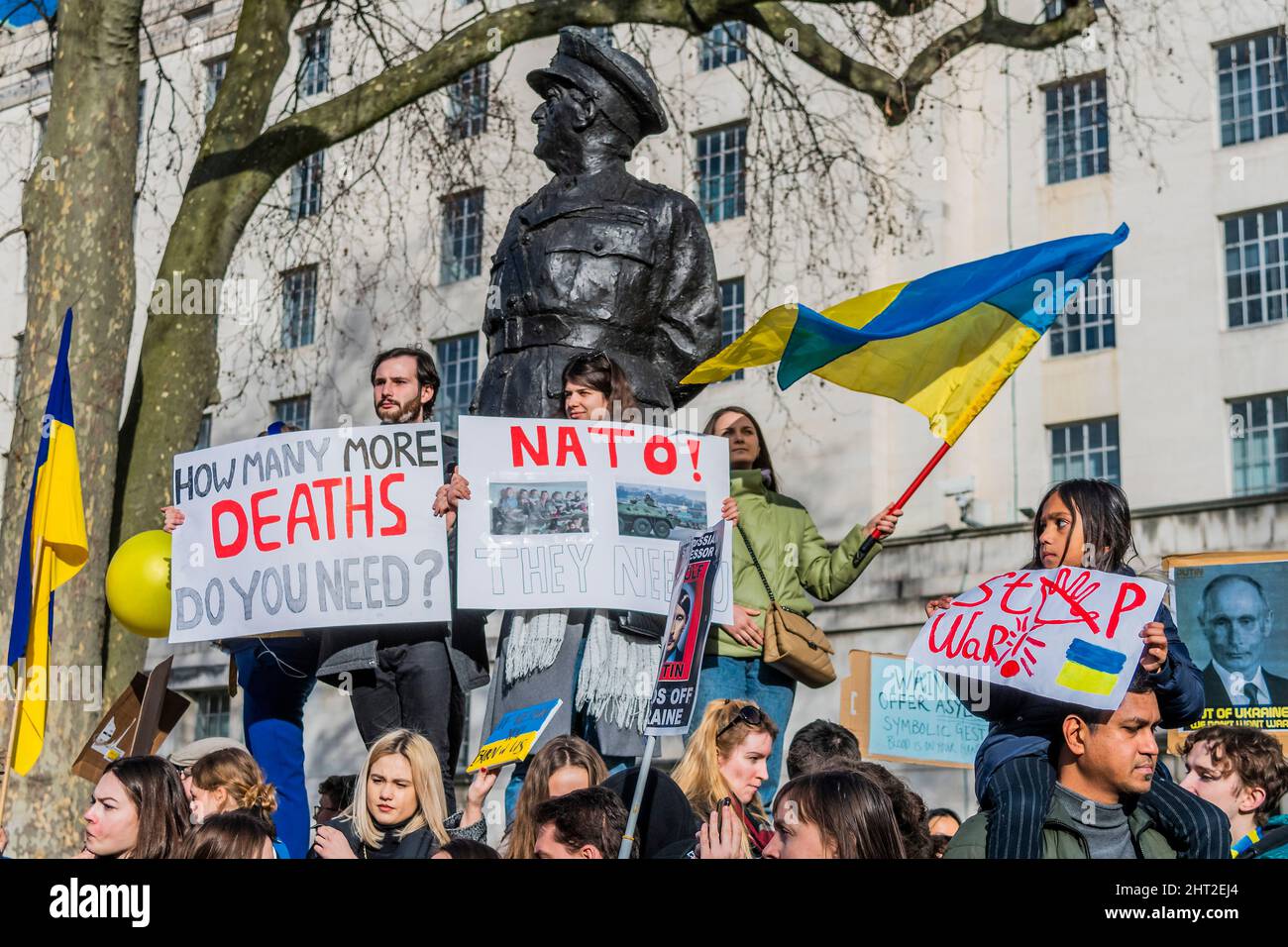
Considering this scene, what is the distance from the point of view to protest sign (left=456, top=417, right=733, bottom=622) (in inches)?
283

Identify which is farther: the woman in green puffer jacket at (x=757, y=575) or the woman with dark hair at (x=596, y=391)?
the woman in green puffer jacket at (x=757, y=575)

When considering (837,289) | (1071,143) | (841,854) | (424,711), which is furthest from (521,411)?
(1071,143)

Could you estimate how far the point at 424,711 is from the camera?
739 cm

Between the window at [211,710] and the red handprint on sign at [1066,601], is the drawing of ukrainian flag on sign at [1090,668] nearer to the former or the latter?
the red handprint on sign at [1066,601]

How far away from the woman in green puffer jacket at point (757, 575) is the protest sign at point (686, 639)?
2.25 m

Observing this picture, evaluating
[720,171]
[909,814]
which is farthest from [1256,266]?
[909,814]

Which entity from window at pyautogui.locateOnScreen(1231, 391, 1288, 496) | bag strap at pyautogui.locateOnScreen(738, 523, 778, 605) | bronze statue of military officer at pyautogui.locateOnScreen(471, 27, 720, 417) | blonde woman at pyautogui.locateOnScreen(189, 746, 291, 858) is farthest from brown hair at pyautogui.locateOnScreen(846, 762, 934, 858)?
window at pyautogui.locateOnScreen(1231, 391, 1288, 496)

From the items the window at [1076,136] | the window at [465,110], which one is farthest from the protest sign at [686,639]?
the window at [1076,136]

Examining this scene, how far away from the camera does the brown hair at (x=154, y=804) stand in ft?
18.3

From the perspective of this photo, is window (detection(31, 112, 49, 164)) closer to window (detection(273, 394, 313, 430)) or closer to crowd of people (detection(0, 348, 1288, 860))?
crowd of people (detection(0, 348, 1288, 860))

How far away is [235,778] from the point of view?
6.54 metres

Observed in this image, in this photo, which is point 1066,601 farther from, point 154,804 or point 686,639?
point 154,804

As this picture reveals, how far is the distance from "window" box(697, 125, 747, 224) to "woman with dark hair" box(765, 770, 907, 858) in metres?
28.0
